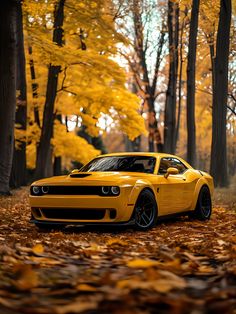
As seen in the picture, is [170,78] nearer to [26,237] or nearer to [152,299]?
[26,237]

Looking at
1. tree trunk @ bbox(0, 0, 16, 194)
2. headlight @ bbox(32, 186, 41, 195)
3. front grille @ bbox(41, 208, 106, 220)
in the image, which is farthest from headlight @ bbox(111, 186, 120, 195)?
tree trunk @ bbox(0, 0, 16, 194)

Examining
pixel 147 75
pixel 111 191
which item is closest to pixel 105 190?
pixel 111 191

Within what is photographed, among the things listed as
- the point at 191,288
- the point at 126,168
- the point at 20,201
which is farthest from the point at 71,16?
the point at 191,288

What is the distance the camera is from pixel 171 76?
25.4 metres

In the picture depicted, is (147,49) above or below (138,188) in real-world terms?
above

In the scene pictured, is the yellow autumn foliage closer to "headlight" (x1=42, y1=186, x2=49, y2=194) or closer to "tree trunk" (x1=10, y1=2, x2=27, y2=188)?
"tree trunk" (x1=10, y1=2, x2=27, y2=188)

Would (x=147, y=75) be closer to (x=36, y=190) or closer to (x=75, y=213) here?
(x=36, y=190)

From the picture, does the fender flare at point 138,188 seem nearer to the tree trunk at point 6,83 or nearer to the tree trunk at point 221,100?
the tree trunk at point 6,83

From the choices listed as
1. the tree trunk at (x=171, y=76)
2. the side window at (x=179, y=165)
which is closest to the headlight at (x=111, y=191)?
the side window at (x=179, y=165)

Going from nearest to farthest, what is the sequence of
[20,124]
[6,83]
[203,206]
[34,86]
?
[203,206] < [6,83] < [20,124] < [34,86]

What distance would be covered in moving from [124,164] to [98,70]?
11435 millimetres

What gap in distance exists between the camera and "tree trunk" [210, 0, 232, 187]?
1800 cm

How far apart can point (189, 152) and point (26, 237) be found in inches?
582

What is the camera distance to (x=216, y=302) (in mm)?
3334
